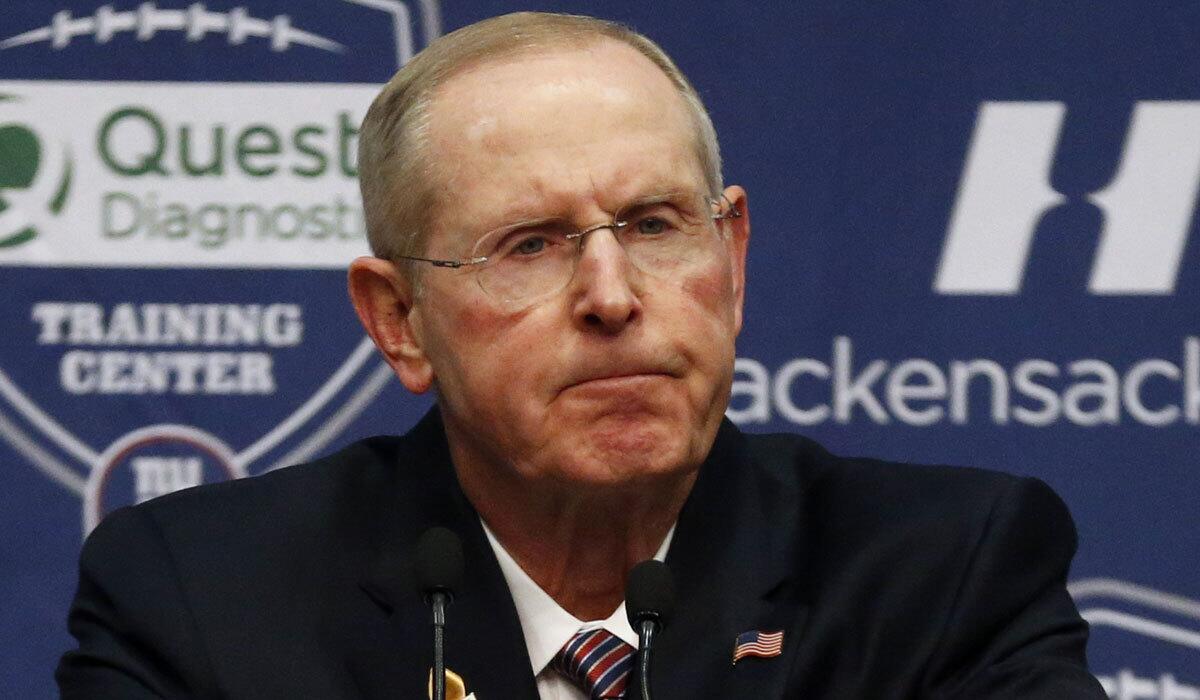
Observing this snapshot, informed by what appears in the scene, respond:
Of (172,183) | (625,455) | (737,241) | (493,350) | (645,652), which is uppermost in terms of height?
(172,183)

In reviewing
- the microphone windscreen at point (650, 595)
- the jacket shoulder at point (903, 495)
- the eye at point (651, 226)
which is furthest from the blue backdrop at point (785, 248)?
the microphone windscreen at point (650, 595)

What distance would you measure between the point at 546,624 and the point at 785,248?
1.06m

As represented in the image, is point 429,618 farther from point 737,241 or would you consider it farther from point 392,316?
point 737,241

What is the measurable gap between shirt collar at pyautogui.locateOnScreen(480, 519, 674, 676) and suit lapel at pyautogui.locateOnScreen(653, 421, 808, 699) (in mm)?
51

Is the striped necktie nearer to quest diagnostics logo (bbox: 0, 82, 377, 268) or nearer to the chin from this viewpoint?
the chin

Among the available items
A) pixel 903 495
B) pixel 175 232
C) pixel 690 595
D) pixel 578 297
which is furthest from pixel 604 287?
pixel 175 232

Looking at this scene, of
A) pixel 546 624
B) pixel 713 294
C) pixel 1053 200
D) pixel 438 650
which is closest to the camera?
pixel 438 650

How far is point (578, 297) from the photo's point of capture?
2.17m

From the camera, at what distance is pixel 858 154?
126 inches

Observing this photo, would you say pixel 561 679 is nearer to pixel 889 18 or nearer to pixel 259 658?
pixel 259 658

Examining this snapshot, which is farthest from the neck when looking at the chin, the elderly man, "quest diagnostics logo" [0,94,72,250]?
"quest diagnostics logo" [0,94,72,250]

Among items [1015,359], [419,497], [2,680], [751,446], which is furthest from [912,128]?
[2,680]

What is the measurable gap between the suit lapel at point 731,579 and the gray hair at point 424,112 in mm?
405

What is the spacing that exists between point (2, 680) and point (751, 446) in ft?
4.75
